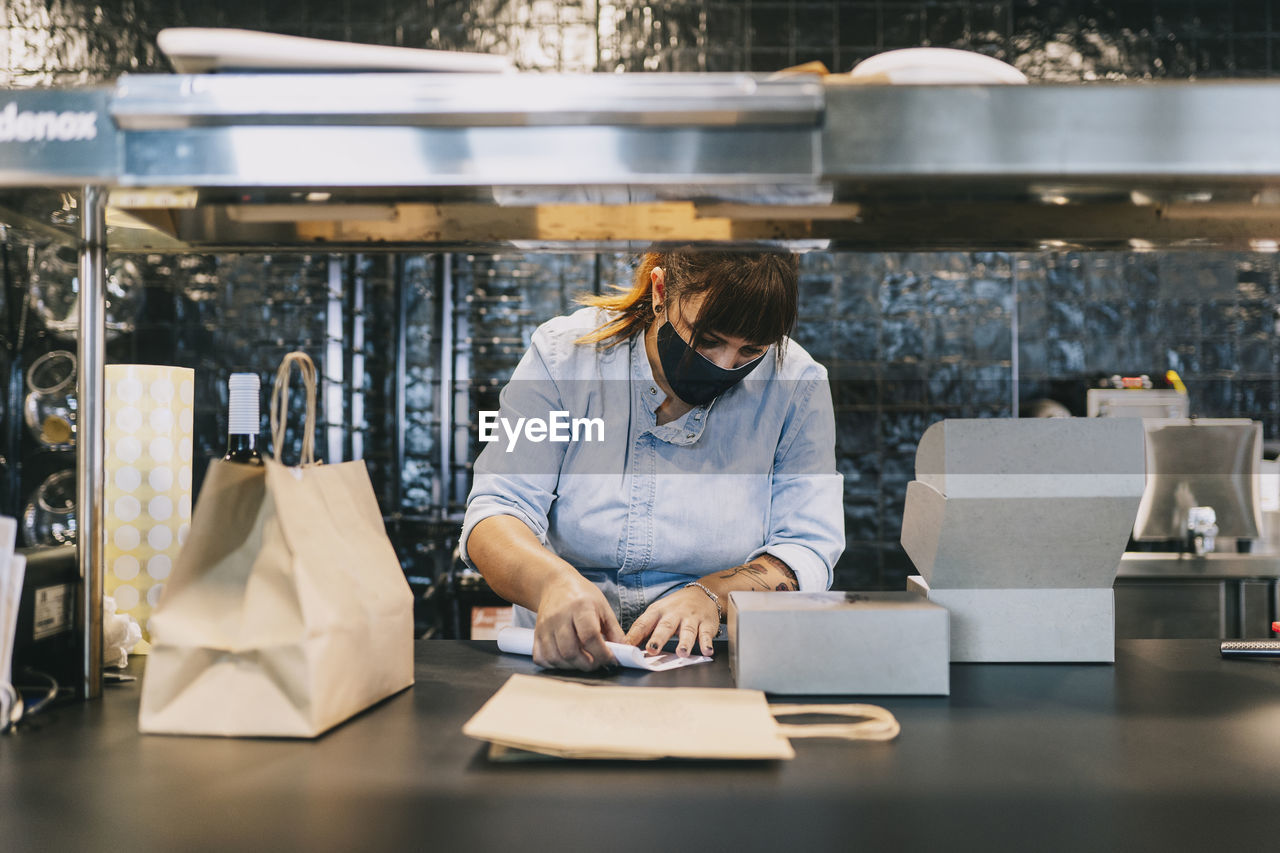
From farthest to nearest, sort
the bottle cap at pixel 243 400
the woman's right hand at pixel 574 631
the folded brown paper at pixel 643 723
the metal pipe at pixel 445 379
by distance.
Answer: the metal pipe at pixel 445 379, the woman's right hand at pixel 574 631, the bottle cap at pixel 243 400, the folded brown paper at pixel 643 723

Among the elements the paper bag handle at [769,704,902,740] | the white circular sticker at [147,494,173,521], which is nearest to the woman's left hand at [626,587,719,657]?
the paper bag handle at [769,704,902,740]

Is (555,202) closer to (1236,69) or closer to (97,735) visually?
(97,735)

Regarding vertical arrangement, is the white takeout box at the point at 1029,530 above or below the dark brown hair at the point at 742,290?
below

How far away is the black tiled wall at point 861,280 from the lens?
3.45 m

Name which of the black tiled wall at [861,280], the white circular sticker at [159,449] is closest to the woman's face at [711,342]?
the white circular sticker at [159,449]

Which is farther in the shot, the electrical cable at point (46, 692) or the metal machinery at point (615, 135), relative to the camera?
the electrical cable at point (46, 692)

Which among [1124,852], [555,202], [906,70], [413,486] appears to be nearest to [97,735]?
[555,202]

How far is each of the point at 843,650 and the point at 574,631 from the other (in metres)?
0.34

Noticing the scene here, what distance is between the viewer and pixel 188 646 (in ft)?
2.83

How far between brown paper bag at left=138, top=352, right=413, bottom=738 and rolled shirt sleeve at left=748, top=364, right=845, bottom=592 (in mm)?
992

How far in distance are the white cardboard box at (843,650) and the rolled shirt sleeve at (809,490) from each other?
0.67m

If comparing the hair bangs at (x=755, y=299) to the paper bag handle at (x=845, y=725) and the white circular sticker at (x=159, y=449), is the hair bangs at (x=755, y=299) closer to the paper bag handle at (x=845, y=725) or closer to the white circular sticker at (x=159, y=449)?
the paper bag handle at (x=845, y=725)

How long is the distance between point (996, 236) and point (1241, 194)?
0.26 meters

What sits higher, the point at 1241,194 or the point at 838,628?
the point at 1241,194
